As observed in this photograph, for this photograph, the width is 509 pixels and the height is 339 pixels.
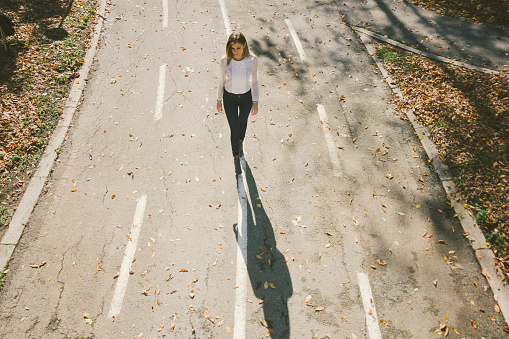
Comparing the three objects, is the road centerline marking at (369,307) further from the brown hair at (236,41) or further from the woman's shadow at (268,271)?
the brown hair at (236,41)

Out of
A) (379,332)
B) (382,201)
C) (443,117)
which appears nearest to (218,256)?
(379,332)

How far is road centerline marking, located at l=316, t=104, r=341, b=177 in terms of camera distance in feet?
19.6

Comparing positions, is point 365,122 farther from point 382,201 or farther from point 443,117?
point 382,201

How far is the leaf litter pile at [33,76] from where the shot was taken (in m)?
5.87

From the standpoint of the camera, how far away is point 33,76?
7609 mm

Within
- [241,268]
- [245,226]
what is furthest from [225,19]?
[241,268]

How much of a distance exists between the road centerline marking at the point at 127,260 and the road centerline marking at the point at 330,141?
11.7ft

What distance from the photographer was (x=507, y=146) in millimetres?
5992

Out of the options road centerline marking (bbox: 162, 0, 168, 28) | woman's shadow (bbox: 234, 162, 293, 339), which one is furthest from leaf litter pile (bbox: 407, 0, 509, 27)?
A: woman's shadow (bbox: 234, 162, 293, 339)

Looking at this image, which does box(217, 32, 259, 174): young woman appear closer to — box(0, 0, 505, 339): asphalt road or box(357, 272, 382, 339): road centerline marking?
box(0, 0, 505, 339): asphalt road

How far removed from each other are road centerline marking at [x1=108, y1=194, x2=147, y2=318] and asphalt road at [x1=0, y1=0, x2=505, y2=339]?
0.02m

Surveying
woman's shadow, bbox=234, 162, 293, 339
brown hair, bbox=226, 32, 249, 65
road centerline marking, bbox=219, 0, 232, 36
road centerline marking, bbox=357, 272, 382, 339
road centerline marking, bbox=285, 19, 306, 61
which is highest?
brown hair, bbox=226, 32, 249, 65

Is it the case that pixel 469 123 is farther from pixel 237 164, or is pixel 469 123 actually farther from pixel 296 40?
pixel 296 40

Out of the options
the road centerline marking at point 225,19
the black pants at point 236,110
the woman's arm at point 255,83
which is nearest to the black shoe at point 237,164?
the black pants at point 236,110
